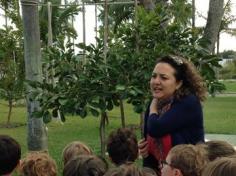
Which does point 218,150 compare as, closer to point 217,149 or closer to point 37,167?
point 217,149

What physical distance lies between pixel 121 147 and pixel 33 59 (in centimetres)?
294

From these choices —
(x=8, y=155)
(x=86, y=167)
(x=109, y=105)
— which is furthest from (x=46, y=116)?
(x=86, y=167)

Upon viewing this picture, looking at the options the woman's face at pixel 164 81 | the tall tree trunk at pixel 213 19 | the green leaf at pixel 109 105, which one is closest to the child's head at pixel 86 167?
the woman's face at pixel 164 81

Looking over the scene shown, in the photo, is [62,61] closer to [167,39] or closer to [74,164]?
[167,39]

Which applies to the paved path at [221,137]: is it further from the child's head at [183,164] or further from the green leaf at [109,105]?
the child's head at [183,164]

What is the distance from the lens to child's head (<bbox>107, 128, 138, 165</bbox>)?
13.0ft

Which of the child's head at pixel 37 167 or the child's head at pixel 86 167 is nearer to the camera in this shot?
the child's head at pixel 86 167

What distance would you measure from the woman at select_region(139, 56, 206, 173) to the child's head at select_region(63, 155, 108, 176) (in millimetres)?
384

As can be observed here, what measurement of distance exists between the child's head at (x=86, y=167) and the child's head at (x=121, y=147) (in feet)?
2.02

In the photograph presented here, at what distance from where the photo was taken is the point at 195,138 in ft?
11.4

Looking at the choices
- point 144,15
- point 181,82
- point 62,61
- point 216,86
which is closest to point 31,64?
point 62,61

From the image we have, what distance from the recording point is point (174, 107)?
3.40 metres

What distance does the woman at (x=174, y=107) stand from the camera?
3.37 meters

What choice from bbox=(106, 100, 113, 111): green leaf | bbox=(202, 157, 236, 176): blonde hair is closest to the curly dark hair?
bbox=(202, 157, 236, 176): blonde hair
